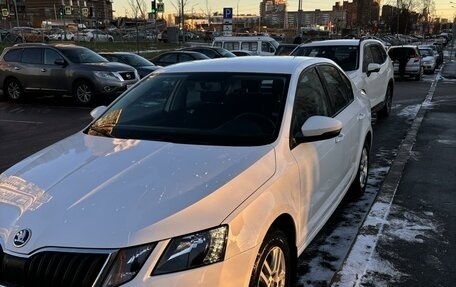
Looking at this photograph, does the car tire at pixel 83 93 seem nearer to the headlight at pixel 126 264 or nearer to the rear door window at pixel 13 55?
the rear door window at pixel 13 55

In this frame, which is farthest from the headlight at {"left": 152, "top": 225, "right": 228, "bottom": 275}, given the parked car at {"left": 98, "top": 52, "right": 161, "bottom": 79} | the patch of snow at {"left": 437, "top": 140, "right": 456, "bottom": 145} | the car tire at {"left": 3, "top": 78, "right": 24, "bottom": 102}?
the parked car at {"left": 98, "top": 52, "right": 161, "bottom": 79}

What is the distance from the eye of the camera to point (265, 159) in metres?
3.07

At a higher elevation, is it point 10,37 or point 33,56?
point 33,56

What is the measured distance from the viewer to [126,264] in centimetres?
226

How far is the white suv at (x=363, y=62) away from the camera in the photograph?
9875 millimetres

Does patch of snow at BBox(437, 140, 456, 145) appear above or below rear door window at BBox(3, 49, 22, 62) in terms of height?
Answer: below

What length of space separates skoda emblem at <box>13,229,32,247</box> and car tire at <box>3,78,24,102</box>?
14.1 metres

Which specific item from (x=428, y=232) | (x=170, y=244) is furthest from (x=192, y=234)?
(x=428, y=232)

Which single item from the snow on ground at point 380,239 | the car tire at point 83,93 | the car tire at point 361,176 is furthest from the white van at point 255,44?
the snow on ground at point 380,239

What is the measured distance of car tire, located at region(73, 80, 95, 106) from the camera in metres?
14.4

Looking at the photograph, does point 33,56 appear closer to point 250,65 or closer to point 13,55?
point 13,55

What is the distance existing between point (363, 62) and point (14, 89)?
10655mm

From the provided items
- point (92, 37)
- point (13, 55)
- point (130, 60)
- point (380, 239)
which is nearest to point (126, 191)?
point (380, 239)

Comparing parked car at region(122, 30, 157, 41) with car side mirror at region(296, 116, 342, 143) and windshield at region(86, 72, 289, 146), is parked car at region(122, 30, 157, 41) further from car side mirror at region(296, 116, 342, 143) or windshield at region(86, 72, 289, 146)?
car side mirror at region(296, 116, 342, 143)
